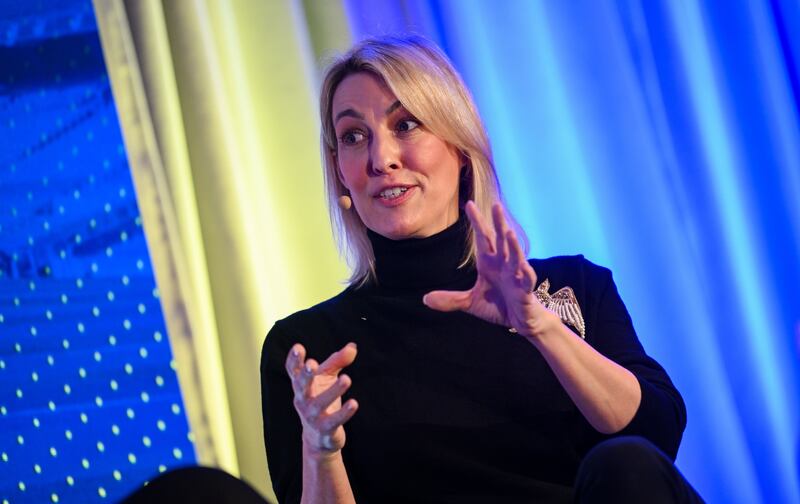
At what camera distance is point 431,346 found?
1.27 meters

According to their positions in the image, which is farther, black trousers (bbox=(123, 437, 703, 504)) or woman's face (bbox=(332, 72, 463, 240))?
woman's face (bbox=(332, 72, 463, 240))

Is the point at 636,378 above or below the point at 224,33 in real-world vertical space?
below

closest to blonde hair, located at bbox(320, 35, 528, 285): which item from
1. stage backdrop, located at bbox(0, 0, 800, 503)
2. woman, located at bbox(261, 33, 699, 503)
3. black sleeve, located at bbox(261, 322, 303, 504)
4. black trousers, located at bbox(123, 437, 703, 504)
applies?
woman, located at bbox(261, 33, 699, 503)

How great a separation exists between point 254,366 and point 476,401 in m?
0.61

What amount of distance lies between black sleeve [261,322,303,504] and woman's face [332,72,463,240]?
235 millimetres

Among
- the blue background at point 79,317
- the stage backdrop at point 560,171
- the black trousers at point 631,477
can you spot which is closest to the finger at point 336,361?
the black trousers at point 631,477

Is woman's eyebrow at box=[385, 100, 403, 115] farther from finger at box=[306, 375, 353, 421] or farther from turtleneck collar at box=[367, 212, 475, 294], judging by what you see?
finger at box=[306, 375, 353, 421]

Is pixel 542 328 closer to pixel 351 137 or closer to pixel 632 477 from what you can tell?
pixel 632 477

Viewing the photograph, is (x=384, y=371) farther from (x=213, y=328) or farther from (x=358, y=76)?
(x=213, y=328)

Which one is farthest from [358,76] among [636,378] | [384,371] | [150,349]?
[150,349]

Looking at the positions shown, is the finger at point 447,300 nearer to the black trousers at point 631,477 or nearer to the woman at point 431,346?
the woman at point 431,346

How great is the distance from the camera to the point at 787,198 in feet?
5.33

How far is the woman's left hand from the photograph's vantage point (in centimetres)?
95

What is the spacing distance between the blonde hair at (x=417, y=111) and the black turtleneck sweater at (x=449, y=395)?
0.22 feet
